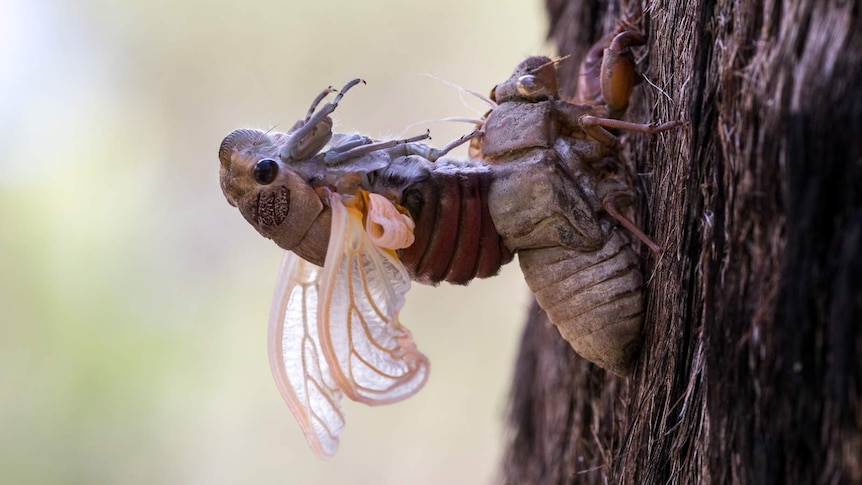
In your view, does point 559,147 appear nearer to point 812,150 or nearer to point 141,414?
point 812,150

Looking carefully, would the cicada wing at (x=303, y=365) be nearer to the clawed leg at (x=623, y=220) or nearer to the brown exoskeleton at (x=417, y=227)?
the brown exoskeleton at (x=417, y=227)

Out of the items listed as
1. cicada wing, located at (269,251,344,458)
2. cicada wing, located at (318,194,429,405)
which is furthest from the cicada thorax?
cicada wing, located at (269,251,344,458)

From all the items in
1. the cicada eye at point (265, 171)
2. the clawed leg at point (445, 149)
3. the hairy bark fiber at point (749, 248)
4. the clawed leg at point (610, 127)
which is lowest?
the hairy bark fiber at point (749, 248)

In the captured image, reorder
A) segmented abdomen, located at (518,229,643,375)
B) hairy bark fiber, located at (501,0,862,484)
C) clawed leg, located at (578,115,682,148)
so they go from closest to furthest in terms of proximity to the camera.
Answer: hairy bark fiber, located at (501,0,862,484)
clawed leg, located at (578,115,682,148)
segmented abdomen, located at (518,229,643,375)

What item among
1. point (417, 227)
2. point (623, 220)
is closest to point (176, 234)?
point (417, 227)

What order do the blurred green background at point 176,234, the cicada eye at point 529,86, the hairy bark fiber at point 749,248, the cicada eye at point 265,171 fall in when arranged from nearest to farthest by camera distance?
1. the hairy bark fiber at point 749,248
2. the cicada eye at point 265,171
3. the cicada eye at point 529,86
4. the blurred green background at point 176,234

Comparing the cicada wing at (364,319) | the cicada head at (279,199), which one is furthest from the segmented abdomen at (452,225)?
the cicada head at (279,199)

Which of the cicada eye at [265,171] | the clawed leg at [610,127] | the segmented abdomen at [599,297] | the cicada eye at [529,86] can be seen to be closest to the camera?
the clawed leg at [610,127]

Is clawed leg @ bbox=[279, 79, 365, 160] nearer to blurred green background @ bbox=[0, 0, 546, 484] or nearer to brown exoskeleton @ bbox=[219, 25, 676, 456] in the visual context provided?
brown exoskeleton @ bbox=[219, 25, 676, 456]
